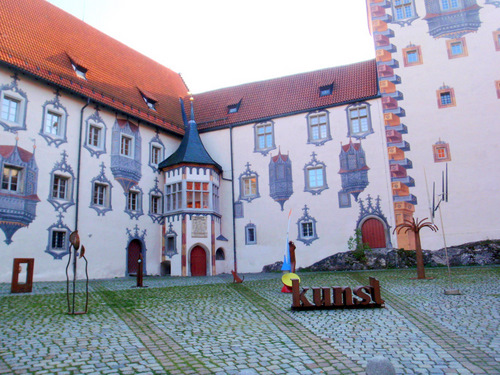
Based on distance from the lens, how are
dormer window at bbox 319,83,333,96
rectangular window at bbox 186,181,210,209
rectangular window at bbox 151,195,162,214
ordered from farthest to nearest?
dormer window at bbox 319,83,333,96
rectangular window at bbox 151,195,162,214
rectangular window at bbox 186,181,210,209

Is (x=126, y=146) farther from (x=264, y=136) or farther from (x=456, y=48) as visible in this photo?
(x=456, y=48)

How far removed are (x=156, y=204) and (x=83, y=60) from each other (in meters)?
8.49

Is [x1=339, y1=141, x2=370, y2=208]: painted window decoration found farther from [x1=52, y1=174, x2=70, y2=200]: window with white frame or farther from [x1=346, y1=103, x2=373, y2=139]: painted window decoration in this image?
[x1=52, y1=174, x2=70, y2=200]: window with white frame

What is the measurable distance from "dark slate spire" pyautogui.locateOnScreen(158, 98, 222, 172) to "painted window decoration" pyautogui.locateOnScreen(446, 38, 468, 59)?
14032 millimetres

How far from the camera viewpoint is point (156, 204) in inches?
968

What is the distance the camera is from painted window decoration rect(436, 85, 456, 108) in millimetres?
22983

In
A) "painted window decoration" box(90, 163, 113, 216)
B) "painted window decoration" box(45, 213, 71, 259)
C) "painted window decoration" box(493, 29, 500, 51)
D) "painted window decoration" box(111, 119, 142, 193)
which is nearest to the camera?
"painted window decoration" box(45, 213, 71, 259)

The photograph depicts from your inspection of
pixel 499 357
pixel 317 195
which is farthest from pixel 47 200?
pixel 499 357

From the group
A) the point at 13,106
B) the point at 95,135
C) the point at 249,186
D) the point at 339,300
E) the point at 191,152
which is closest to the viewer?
the point at 339,300

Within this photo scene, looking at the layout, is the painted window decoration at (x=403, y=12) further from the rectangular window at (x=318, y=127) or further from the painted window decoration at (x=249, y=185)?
the painted window decoration at (x=249, y=185)

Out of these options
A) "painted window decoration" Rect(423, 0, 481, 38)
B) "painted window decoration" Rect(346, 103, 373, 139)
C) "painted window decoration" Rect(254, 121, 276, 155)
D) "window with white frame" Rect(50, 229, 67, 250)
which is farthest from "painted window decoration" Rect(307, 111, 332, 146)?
"window with white frame" Rect(50, 229, 67, 250)

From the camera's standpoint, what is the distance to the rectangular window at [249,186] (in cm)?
2562

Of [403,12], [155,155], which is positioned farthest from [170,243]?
[403,12]

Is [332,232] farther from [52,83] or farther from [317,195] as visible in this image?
[52,83]
